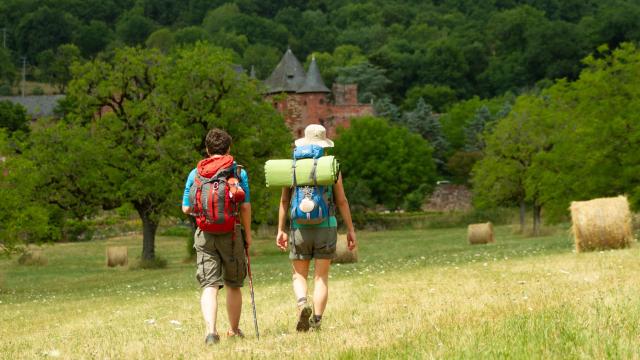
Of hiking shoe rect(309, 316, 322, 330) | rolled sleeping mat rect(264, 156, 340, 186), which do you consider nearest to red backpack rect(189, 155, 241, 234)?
rolled sleeping mat rect(264, 156, 340, 186)

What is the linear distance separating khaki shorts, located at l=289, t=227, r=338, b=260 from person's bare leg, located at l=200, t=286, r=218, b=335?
3.43 ft

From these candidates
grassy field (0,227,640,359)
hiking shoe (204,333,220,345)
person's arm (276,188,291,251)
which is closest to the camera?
grassy field (0,227,640,359)

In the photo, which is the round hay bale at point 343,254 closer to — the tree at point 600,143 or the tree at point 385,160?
the tree at point 600,143

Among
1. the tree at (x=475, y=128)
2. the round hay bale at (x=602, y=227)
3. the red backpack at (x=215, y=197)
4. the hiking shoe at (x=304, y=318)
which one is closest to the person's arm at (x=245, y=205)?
the red backpack at (x=215, y=197)

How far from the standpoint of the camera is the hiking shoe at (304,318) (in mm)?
11539

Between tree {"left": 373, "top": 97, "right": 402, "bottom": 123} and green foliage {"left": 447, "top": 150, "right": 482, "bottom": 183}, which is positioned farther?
tree {"left": 373, "top": 97, "right": 402, "bottom": 123}

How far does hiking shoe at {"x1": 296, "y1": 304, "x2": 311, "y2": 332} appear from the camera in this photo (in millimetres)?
11539

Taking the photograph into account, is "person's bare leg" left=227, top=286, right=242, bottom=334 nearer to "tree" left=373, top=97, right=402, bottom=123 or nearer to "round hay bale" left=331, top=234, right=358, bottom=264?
"round hay bale" left=331, top=234, right=358, bottom=264

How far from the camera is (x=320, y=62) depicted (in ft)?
616

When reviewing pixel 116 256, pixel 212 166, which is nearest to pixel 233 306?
pixel 212 166

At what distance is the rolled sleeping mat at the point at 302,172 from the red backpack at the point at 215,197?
522 millimetres

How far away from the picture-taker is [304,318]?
11.6 m

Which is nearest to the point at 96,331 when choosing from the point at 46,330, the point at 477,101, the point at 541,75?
the point at 46,330

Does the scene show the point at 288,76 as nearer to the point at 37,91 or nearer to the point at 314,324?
the point at 37,91
